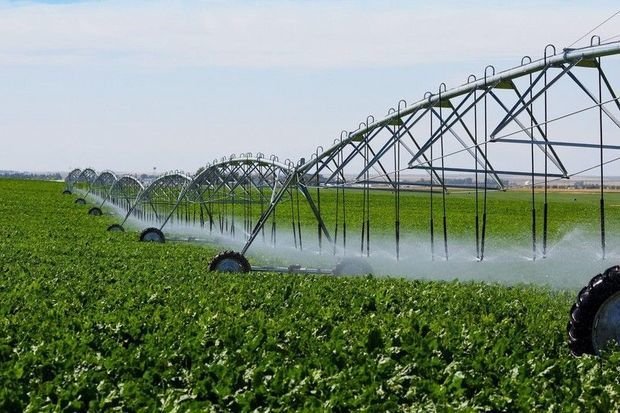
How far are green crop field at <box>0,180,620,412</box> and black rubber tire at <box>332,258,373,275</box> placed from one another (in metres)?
3.37

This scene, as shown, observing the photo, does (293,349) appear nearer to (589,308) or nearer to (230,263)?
(589,308)

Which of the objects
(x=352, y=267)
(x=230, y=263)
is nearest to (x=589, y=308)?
(x=352, y=267)

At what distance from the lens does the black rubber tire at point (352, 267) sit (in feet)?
64.4

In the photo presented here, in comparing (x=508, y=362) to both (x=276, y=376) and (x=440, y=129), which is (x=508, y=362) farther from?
(x=440, y=129)

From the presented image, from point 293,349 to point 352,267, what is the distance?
34.5 feet

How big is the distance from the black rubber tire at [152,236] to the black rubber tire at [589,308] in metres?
23.4

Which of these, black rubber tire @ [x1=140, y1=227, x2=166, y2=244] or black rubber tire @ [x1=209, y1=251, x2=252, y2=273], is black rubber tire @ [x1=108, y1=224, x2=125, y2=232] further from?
black rubber tire @ [x1=209, y1=251, x2=252, y2=273]

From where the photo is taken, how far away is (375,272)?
856 inches

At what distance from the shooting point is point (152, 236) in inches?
1267

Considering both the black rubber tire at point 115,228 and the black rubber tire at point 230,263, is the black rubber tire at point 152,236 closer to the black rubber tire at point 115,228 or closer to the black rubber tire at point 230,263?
the black rubber tire at point 115,228

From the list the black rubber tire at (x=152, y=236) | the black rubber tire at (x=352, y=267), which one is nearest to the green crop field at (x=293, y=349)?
the black rubber tire at (x=352, y=267)

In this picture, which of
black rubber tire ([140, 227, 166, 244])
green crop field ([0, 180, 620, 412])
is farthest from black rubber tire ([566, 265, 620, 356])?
black rubber tire ([140, 227, 166, 244])

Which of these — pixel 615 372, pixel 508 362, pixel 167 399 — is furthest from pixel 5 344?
pixel 615 372

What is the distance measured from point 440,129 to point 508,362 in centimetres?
914
